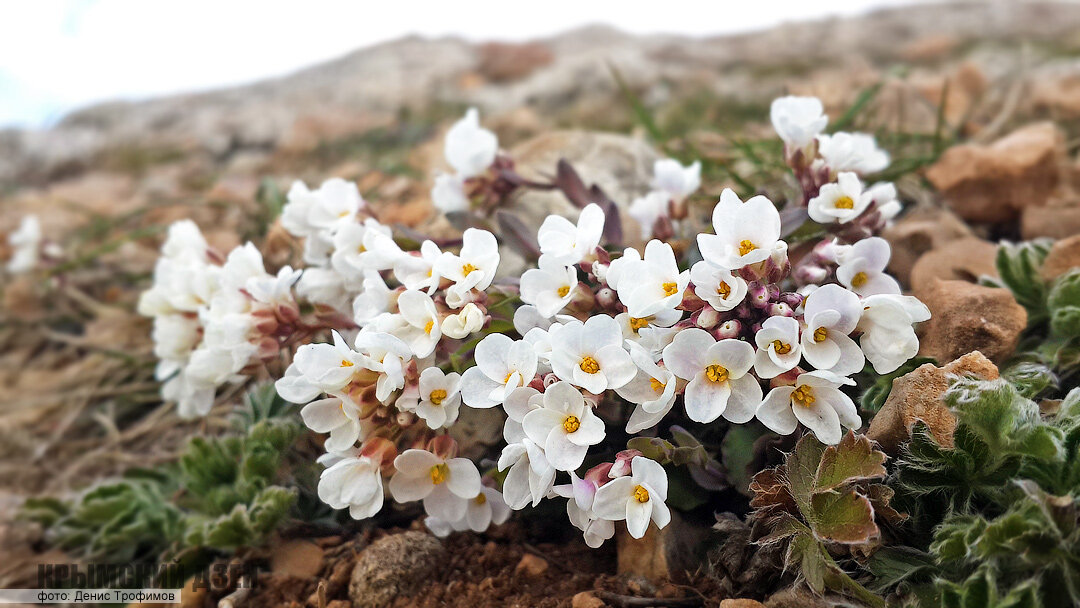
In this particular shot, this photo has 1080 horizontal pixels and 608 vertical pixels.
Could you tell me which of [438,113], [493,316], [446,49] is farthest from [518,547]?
[446,49]

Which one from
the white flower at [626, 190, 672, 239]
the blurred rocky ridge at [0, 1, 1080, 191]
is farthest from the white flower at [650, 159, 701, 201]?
the blurred rocky ridge at [0, 1, 1080, 191]

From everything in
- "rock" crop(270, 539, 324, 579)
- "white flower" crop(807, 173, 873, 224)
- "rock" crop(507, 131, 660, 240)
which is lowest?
"rock" crop(270, 539, 324, 579)

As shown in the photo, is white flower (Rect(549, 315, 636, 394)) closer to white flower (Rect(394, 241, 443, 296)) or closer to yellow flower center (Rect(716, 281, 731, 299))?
yellow flower center (Rect(716, 281, 731, 299))

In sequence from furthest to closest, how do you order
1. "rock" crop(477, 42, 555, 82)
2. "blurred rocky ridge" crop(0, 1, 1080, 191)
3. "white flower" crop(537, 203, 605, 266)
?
"rock" crop(477, 42, 555, 82)
"blurred rocky ridge" crop(0, 1, 1080, 191)
"white flower" crop(537, 203, 605, 266)

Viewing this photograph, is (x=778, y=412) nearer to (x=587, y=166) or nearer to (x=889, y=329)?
(x=889, y=329)

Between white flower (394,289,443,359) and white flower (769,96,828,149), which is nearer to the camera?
white flower (394,289,443,359)

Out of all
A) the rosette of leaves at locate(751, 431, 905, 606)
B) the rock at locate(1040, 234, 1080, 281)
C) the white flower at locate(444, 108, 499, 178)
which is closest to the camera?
the rosette of leaves at locate(751, 431, 905, 606)

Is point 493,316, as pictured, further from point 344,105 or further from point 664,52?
point 664,52
